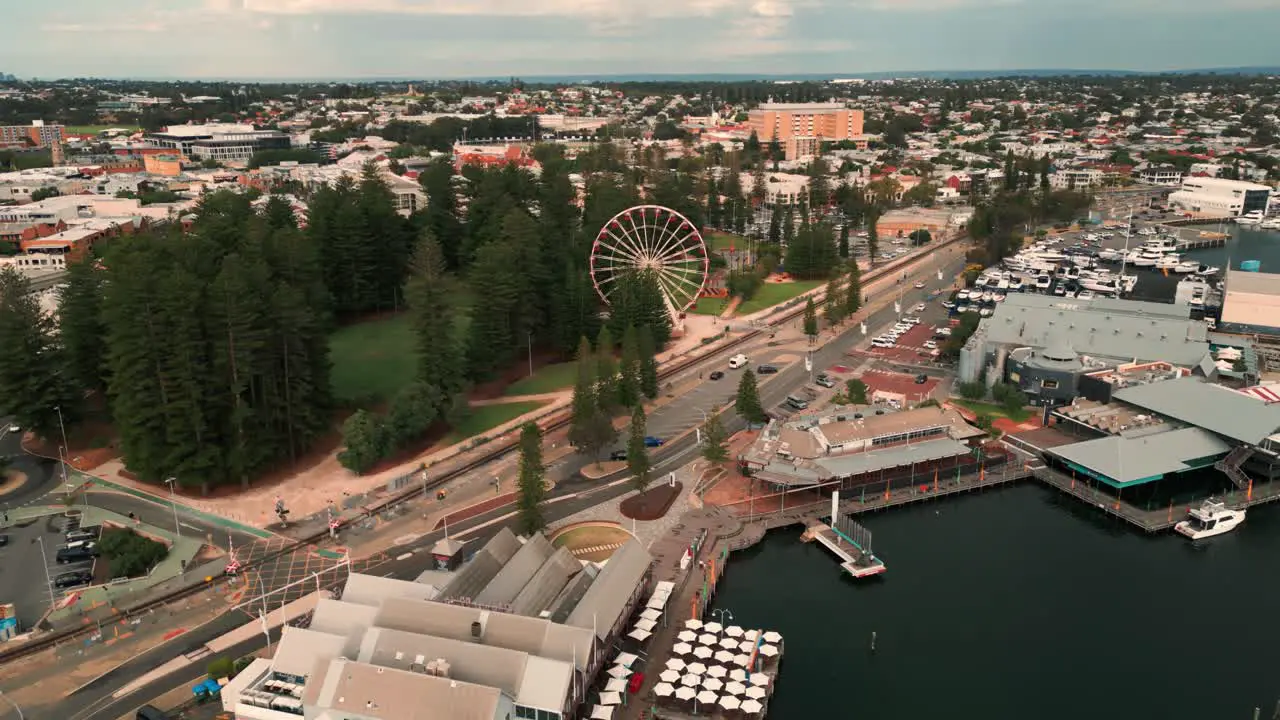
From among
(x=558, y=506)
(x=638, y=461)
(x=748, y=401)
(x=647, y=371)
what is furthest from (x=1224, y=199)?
(x=558, y=506)

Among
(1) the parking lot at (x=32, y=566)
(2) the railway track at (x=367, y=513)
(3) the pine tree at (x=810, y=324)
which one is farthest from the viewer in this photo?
(3) the pine tree at (x=810, y=324)

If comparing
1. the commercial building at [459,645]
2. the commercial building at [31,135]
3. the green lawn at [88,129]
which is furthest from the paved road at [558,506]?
the green lawn at [88,129]

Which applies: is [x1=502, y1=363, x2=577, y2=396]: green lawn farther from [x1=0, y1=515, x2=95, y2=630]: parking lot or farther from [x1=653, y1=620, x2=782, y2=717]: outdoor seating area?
[x1=653, y1=620, x2=782, y2=717]: outdoor seating area

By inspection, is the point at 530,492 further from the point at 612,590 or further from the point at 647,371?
the point at 647,371

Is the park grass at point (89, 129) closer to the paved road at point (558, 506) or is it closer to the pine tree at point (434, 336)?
the pine tree at point (434, 336)

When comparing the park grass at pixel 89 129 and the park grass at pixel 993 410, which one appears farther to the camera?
the park grass at pixel 89 129

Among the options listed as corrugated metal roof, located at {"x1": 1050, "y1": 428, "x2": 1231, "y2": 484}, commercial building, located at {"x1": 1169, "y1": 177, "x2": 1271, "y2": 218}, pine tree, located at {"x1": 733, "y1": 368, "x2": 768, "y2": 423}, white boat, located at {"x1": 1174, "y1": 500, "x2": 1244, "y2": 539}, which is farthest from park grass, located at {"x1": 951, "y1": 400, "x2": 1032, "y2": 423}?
commercial building, located at {"x1": 1169, "y1": 177, "x2": 1271, "y2": 218}
